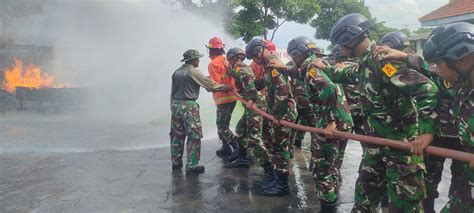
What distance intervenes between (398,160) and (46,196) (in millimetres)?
4264

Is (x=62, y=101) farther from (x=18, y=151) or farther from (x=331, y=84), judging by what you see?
(x=331, y=84)

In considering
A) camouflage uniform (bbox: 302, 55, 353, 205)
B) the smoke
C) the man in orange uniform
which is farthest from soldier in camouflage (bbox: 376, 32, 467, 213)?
the smoke

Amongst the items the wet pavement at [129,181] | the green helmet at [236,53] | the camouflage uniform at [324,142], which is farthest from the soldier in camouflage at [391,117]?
the green helmet at [236,53]

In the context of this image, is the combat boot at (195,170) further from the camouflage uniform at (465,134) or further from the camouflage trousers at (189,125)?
the camouflage uniform at (465,134)

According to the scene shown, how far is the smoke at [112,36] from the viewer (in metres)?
19.6

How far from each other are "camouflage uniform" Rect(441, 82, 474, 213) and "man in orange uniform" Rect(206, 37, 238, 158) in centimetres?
434

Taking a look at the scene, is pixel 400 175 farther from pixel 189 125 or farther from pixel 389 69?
pixel 189 125

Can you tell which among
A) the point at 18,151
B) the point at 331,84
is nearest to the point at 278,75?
the point at 331,84

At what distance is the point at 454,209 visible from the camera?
289 centimetres

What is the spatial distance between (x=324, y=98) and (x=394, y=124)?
942 millimetres

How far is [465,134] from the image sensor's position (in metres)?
2.64

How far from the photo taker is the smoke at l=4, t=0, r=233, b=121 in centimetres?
1959

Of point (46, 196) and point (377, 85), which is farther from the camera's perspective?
point (46, 196)

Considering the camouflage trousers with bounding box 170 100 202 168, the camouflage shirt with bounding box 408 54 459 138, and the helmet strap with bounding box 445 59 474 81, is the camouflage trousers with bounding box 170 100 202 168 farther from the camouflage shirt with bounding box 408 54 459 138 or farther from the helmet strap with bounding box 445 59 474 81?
the helmet strap with bounding box 445 59 474 81
